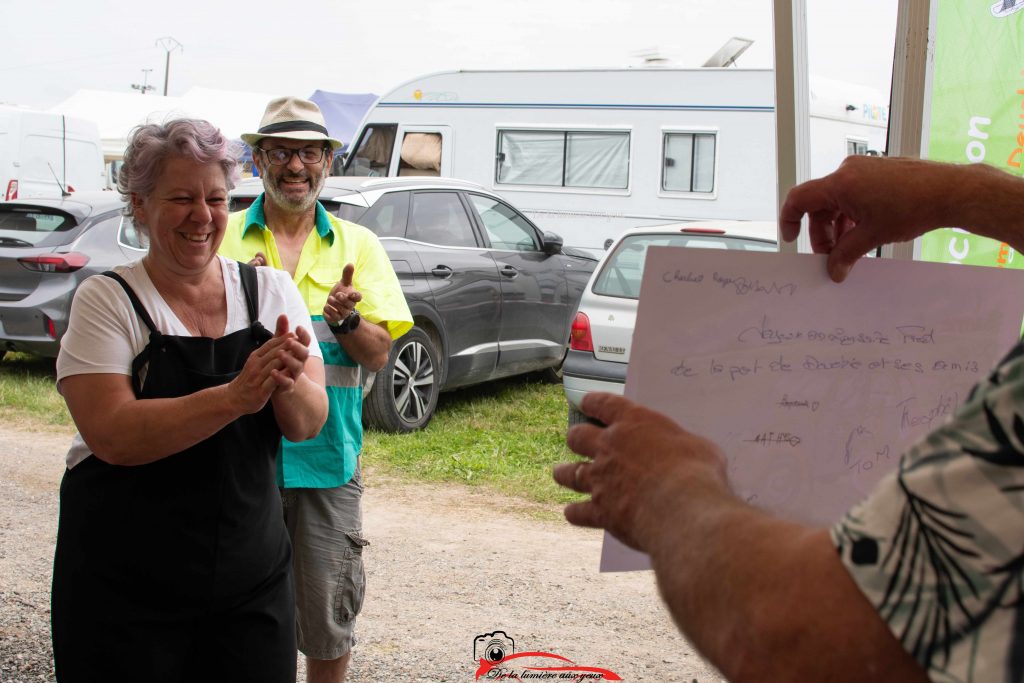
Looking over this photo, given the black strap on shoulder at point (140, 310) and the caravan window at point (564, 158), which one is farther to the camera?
the caravan window at point (564, 158)

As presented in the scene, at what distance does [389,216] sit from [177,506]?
4.91 m

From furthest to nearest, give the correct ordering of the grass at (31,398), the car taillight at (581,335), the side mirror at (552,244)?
the side mirror at (552,244), the grass at (31,398), the car taillight at (581,335)

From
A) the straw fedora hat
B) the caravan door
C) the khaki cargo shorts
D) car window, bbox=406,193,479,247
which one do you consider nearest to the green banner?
the khaki cargo shorts

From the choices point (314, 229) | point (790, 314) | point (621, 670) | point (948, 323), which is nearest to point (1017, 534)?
point (790, 314)

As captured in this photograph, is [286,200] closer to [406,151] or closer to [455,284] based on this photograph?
[455,284]

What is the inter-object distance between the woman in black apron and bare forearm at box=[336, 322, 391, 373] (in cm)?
62

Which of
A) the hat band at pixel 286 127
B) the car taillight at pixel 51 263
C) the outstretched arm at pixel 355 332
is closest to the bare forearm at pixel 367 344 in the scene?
the outstretched arm at pixel 355 332

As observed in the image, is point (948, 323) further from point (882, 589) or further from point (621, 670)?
point (621, 670)

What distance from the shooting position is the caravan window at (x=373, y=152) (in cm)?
1318

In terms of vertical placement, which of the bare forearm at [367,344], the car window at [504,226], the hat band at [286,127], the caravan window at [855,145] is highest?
the caravan window at [855,145]

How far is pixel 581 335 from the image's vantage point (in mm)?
6320

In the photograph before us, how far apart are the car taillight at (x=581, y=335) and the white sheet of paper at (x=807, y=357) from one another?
4613mm

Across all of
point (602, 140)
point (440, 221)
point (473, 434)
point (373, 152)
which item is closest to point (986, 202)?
point (473, 434)

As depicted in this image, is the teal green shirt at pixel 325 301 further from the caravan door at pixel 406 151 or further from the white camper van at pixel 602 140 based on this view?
the caravan door at pixel 406 151
